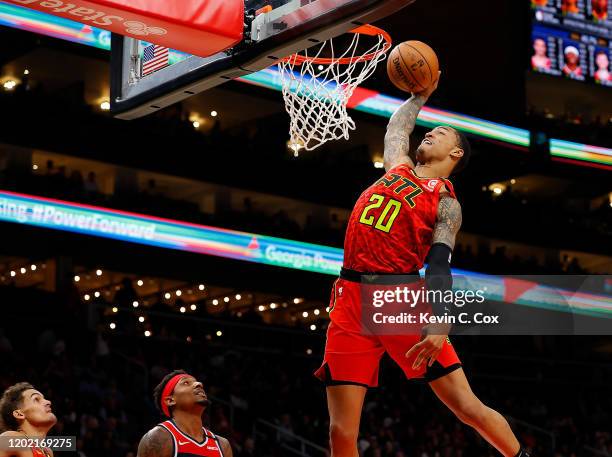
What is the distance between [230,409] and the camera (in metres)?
17.4

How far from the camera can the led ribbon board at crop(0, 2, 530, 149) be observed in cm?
1945

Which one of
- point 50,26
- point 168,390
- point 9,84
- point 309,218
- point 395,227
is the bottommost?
point 168,390

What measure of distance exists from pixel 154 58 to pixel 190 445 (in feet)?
8.35

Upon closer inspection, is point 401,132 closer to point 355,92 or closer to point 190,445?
point 190,445

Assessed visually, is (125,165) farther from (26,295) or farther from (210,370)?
(210,370)

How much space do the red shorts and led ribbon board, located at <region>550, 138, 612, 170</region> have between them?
22.3m

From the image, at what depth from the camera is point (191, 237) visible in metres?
21.5

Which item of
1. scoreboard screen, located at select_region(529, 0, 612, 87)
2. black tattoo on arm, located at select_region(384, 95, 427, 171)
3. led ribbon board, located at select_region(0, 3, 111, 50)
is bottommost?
black tattoo on arm, located at select_region(384, 95, 427, 171)

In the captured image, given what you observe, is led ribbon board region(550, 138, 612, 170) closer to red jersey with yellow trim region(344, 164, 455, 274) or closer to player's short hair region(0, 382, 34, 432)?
red jersey with yellow trim region(344, 164, 455, 274)

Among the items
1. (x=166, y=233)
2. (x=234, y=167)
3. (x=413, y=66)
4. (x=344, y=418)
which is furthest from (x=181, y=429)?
(x=234, y=167)

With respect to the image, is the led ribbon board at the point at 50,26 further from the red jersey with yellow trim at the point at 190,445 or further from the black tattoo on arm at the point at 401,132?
the black tattoo on arm at the point at 401,132

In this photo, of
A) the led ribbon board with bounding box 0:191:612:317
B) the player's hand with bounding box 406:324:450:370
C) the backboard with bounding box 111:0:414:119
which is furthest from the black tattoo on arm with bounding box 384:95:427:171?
the led ribbon board with bounding box 0:191:612:317

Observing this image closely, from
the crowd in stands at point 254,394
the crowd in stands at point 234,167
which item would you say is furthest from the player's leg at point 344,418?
the crowd in stands at point 234,167

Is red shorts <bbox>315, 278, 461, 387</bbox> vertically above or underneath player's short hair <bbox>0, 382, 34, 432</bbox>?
above
